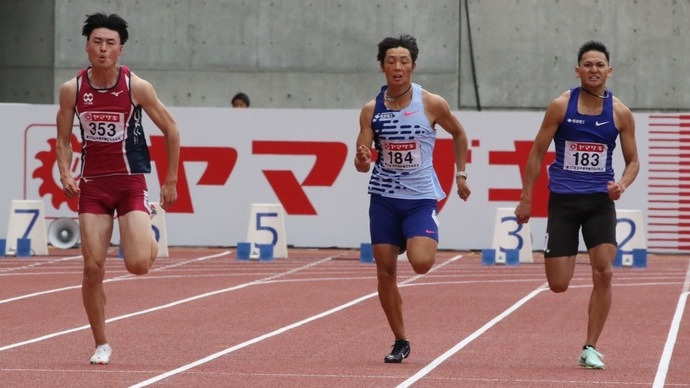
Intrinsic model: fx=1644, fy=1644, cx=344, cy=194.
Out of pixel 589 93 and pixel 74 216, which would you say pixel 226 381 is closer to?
pixel 589 93

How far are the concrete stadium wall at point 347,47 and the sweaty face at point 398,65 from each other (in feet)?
57.0

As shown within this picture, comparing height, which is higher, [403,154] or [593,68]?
[593,68]

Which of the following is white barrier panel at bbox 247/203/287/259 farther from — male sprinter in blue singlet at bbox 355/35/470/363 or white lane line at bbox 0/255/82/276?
male sprinter in blue singlet at bbox 355/35/470/363

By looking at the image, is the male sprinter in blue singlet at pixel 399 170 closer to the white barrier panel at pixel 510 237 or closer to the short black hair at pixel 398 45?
the short black hair at pixel 398 45

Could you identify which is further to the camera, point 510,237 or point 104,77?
point 510,237

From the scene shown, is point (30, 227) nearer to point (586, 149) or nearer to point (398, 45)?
point (398, 45)

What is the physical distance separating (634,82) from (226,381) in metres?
19.8

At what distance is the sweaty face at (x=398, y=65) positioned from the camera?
1077 cm

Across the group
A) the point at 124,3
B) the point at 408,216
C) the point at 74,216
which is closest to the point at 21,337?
the point at 408,216

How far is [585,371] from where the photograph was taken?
33.6 ft

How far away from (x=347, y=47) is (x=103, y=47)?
18.4 m

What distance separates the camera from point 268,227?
21.8 metres

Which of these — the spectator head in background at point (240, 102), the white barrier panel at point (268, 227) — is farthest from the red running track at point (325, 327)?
the spectator head in background at point (240, 102)

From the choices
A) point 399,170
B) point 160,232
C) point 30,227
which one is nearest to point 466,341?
point 399,170
